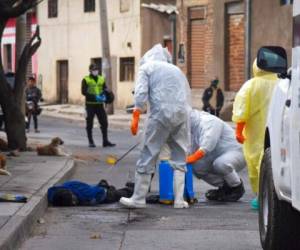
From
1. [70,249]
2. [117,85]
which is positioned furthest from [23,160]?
[117,85]

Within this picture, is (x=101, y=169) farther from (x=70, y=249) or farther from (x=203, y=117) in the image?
(x=70, y=249)

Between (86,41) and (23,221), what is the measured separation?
116 feet

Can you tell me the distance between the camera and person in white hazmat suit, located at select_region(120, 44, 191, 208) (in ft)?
35.6

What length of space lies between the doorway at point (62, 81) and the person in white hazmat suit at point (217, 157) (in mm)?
34506

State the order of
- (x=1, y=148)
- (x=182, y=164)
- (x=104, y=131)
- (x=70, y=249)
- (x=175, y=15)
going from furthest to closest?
(x=175, y=15)
(x=104, y=131)
(x=1, y=148)
(x=182, y=164)
(x=70, y=249)

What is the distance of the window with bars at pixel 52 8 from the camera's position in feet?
152

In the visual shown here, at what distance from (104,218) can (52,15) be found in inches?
1467

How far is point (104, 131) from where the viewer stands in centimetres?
2138

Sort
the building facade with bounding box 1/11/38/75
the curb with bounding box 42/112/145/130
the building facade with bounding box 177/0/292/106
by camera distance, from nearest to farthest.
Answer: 1. the building facade with bounding box 177/0/292/106
2. the curb with bounding box 42/112/145/130
3. the building facade with bounding box 1/11/38/75

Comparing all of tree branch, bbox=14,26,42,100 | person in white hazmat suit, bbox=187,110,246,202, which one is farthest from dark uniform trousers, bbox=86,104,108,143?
person in white hazmat suit, bbox=187,110,246,202

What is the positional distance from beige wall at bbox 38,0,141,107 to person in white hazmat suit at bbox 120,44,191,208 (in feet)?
93.5

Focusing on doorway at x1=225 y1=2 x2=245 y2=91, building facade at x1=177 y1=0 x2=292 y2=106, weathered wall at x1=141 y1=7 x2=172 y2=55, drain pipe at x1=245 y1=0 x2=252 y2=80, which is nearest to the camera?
building facade at x1=177 y1=0 x2=292 y2=106

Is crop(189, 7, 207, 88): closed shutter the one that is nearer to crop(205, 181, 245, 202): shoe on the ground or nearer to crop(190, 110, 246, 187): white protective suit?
crop(190, 110, 246, 187): white protective suit

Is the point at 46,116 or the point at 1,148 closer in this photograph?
the point at 1,148
